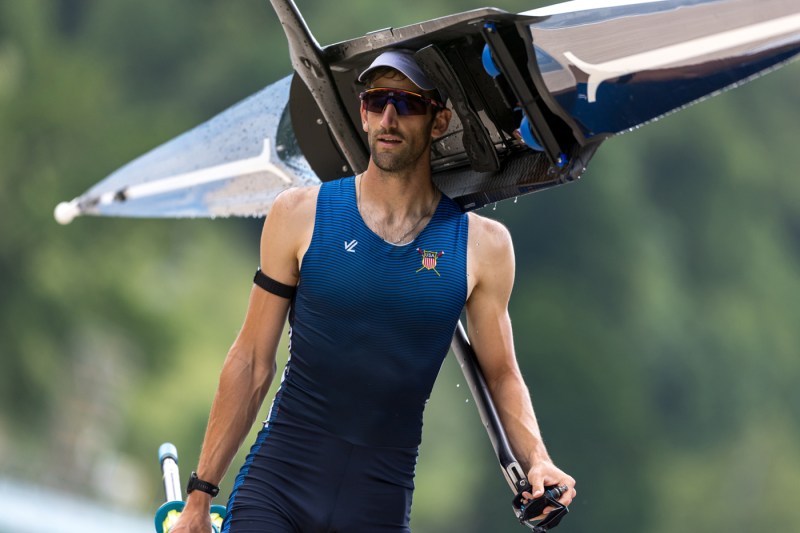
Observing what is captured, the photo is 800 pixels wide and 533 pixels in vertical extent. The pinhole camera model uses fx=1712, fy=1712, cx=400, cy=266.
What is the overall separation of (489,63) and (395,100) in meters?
0.31

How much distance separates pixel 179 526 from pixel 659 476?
38.1 metres

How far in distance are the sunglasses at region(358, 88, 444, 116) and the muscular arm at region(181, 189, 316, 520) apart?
342mm

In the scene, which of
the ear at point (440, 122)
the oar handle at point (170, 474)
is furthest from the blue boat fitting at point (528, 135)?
the oar handle at point (170, 474)

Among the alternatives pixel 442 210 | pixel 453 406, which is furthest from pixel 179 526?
pixel 453 406

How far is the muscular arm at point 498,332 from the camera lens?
527 centimetres

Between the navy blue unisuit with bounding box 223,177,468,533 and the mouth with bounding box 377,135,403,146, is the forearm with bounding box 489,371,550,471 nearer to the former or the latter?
the navy blue unisuit with bounding box 223,177,468,533

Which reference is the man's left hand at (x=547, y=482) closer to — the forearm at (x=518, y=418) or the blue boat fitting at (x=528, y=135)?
the forearm at (x=518, y=418)

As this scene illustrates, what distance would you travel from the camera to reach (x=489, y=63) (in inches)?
199

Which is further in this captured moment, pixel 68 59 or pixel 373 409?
pixel 68 59

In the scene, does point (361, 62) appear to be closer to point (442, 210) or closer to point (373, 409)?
point (442, 210)

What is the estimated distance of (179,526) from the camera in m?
5.21

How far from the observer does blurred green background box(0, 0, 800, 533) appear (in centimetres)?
3425

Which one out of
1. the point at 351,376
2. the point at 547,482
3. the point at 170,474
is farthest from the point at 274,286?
the point at 170,474

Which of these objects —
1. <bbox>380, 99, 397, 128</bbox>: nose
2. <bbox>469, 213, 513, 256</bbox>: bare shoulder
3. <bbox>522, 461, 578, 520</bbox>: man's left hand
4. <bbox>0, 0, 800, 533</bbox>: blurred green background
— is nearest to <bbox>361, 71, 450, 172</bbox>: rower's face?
<bbox>380, 99, 397, 128</bbox>: nose
